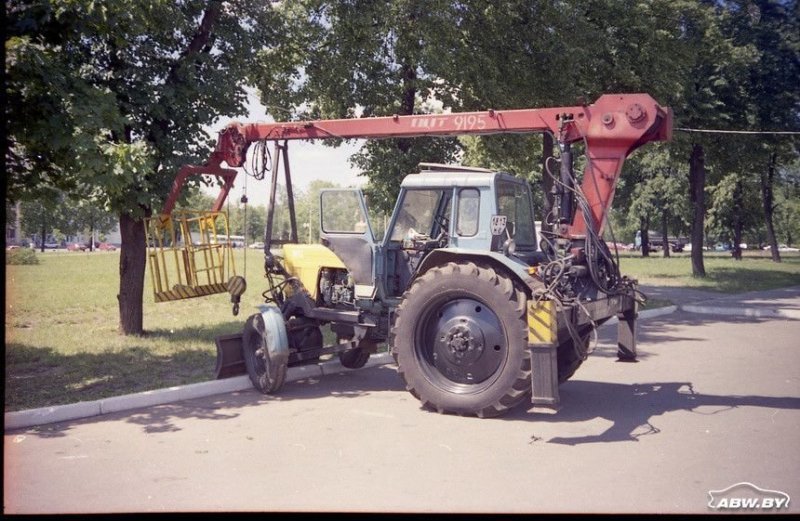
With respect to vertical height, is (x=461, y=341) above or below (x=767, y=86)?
below

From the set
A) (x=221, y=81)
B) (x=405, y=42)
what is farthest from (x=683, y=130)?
(x=221, y=81)

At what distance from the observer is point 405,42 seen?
1423 cm

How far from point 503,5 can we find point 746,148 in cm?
1483

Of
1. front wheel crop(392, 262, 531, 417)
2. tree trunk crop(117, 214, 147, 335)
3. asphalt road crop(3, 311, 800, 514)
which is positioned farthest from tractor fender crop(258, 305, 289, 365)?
tree trunk crop(117, 214, 147, 335)

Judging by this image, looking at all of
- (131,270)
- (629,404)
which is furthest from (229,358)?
(629,404)

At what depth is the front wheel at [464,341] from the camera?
6902mm

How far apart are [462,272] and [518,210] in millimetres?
1656

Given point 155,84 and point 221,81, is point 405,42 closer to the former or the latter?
point 221,81

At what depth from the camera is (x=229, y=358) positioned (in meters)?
8.75

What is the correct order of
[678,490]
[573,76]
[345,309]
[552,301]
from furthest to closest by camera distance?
[573,76] → [345,309] → [552,301] → [678,490]

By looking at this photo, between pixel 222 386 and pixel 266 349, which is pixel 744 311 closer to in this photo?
pixel 266 349

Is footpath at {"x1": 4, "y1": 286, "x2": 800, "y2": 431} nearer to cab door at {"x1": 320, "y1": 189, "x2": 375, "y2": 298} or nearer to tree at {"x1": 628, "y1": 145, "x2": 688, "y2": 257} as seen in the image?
cab door at {"x1": 320, "y1": 189, "x2": 375, "y2": 298}

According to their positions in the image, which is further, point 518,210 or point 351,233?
point 351,233

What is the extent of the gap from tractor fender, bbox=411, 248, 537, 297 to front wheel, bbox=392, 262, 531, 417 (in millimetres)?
131
